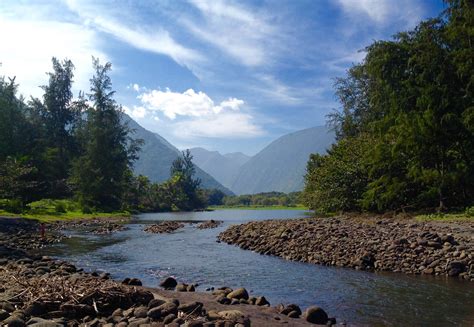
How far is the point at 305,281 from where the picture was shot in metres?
17.1

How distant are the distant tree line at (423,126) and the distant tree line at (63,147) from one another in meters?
37.3

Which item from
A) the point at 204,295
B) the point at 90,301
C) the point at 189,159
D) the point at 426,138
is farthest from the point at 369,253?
the point at 189,159

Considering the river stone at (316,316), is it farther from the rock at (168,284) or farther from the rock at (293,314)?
the rock at (168,284)

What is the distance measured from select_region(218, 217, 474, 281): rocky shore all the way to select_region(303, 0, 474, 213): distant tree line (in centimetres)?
1093

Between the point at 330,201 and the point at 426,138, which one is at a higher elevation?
the point at 426,138

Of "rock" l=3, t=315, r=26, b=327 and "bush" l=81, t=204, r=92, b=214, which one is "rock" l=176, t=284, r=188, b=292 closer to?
"rock" l=3, t=315, r=26, b=327

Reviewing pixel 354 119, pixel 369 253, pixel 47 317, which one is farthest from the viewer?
pixel 354 119

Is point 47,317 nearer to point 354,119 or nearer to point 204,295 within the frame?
point 204,295

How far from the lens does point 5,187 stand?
132 ft

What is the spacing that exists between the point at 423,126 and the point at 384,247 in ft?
59.0

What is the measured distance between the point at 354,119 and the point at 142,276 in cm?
5339

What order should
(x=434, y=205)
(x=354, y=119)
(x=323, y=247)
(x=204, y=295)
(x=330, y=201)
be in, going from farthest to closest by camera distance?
1. (x=354, y=119)
2. (x=330, y=201)
3. (x=434, y=205)
4. (x=323, y=247)
5. (x=204, y=295)

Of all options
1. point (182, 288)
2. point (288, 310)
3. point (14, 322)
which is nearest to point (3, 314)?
point (14, 322)

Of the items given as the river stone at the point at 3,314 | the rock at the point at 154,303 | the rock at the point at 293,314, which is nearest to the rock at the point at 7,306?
the river stone at the point at 3,314
